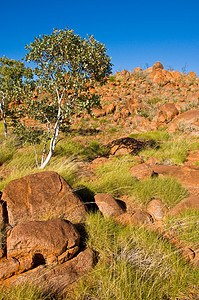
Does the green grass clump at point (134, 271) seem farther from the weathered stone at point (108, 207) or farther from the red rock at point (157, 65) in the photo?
the red rock at point (157, 65)

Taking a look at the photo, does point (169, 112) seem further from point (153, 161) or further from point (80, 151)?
point (80, 151)

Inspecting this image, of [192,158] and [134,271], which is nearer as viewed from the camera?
[134,271]

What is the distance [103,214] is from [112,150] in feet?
20.1

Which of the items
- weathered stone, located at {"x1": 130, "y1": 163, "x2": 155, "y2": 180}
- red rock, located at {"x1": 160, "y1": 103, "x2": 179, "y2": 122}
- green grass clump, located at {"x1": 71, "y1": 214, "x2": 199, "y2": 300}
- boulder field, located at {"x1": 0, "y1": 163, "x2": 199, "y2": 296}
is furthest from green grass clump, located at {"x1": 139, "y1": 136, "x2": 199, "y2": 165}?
Result: red rock, located at {"x1": 160, "y1": 103, "x2": 179, "y2": 122}

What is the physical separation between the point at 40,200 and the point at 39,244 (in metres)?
0.95

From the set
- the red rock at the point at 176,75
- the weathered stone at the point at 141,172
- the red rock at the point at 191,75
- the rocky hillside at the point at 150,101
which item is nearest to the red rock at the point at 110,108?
the rocky hillside at the point at 150,101

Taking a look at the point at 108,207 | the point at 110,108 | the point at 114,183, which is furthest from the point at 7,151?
the point at 110,108

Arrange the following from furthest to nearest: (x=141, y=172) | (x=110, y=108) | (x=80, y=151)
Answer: (x=110, y=108) < (x=80, y=151) < (x=141, y=172)

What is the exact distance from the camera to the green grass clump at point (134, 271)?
2055 mm

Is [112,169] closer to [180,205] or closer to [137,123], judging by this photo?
[180,205]

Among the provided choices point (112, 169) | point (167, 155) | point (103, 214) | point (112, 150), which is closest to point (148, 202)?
point (103, 214)

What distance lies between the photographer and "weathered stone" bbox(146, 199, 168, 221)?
4062 millimetres

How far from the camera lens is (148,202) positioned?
14.6 ft

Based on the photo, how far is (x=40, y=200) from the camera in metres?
3.25
